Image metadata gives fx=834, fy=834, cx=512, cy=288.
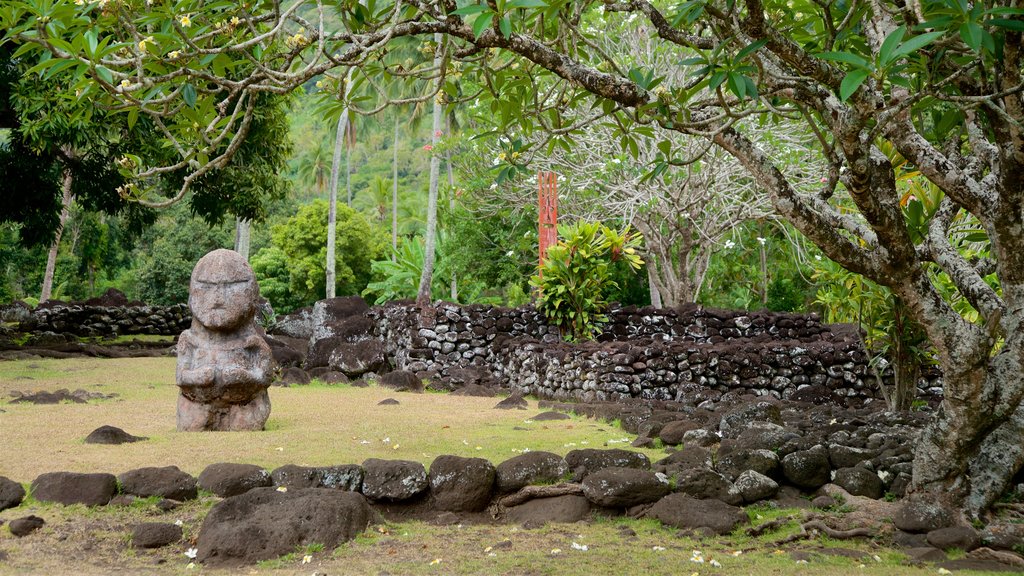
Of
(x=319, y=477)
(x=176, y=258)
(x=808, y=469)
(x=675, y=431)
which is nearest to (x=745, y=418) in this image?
(x=675, y=431)

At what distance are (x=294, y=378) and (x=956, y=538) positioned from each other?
34.1 ft

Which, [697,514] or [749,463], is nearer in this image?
[697,514]

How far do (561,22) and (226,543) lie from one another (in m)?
3.69

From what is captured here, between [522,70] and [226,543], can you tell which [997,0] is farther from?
[226,543]

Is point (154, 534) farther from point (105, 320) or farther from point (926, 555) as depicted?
point (105, 320)

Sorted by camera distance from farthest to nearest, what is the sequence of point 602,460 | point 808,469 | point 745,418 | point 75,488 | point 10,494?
point 745,418 < point 602,460 < point 808,469 < point 75,488 < point 10,494

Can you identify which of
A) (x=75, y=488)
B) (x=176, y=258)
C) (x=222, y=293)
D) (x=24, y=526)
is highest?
(x=176, y=258)

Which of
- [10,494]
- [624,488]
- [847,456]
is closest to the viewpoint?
[10,494]

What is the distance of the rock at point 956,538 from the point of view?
483 cm

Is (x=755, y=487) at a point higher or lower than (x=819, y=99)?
lower

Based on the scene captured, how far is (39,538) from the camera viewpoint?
4910 mm

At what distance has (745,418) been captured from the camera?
7.78 metres

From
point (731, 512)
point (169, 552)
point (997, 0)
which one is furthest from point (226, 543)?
point (997, 0)

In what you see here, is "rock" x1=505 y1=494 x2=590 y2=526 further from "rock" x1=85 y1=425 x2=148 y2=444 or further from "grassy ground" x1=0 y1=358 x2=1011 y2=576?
"rock" x1=85 y1=425 x2=148 y2=444
